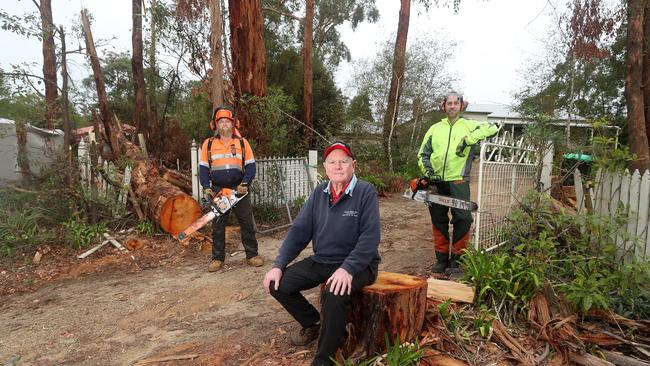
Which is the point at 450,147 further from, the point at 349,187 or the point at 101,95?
the point at 101,95

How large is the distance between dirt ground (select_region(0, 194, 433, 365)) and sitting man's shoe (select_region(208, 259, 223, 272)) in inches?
4.0

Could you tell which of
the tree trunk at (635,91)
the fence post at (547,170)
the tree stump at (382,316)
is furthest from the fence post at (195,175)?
the tree trunk at (635,91)

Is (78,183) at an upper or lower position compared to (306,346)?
upper

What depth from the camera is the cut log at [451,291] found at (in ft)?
10.9

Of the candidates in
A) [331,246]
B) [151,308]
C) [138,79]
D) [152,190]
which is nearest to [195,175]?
[152,190]

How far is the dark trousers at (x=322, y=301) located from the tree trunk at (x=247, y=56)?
216 inches

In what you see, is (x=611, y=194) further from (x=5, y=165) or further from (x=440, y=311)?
(x=5, y=165)

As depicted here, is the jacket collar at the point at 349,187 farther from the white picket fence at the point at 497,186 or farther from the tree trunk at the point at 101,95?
the tree trunk at the point at 101,95

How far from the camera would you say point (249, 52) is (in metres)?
7.74

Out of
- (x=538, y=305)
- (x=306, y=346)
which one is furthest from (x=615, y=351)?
(x=306, y=346)

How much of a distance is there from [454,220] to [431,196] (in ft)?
1.25

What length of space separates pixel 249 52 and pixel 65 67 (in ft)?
10.2

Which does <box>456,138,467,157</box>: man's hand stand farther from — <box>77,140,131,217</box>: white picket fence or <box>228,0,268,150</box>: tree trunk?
<box>77,140,131,217</box>: white picket fence

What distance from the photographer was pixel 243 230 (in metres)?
5.10
